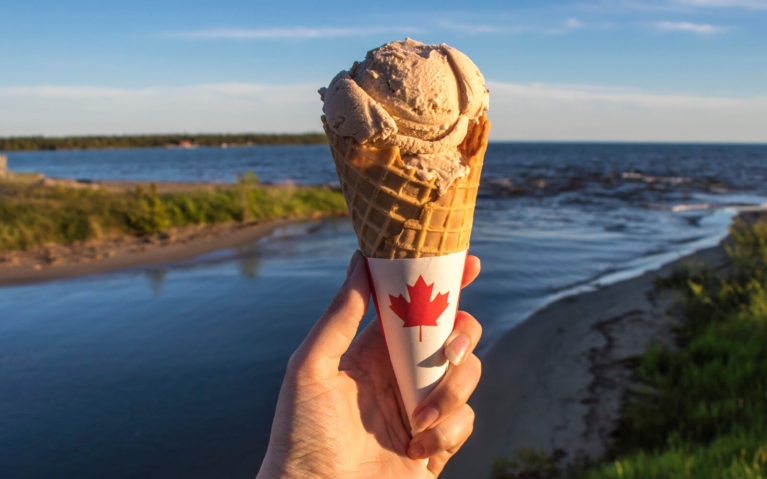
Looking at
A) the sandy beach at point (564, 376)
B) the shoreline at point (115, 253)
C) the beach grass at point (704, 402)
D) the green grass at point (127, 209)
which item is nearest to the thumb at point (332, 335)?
the beach grass at point (704, 402)

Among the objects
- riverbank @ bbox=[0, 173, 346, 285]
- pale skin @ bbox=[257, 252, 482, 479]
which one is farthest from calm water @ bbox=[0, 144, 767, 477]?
pale skin @ bbox=[257, 252, 482, 479]

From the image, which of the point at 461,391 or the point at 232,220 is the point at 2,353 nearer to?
the point at 461,391

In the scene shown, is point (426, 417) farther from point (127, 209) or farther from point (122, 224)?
point (127, 209)

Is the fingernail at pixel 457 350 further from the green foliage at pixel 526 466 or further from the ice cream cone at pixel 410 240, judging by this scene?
the green foliage at pixel 526 466

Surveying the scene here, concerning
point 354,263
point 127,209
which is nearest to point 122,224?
point 127,209

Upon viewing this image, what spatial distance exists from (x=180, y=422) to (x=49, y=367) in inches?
91.1

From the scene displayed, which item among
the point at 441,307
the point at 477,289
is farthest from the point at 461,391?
the point at 477,289

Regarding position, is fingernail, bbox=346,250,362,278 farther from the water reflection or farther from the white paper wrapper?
the water reflection

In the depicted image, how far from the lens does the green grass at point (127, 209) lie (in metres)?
12.2

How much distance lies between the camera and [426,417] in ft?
6.55

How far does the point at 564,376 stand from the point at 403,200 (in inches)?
177

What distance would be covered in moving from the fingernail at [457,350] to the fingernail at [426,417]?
0.75 ft

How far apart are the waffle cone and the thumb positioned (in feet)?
0.85

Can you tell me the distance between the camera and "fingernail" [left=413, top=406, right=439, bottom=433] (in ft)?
6.54
